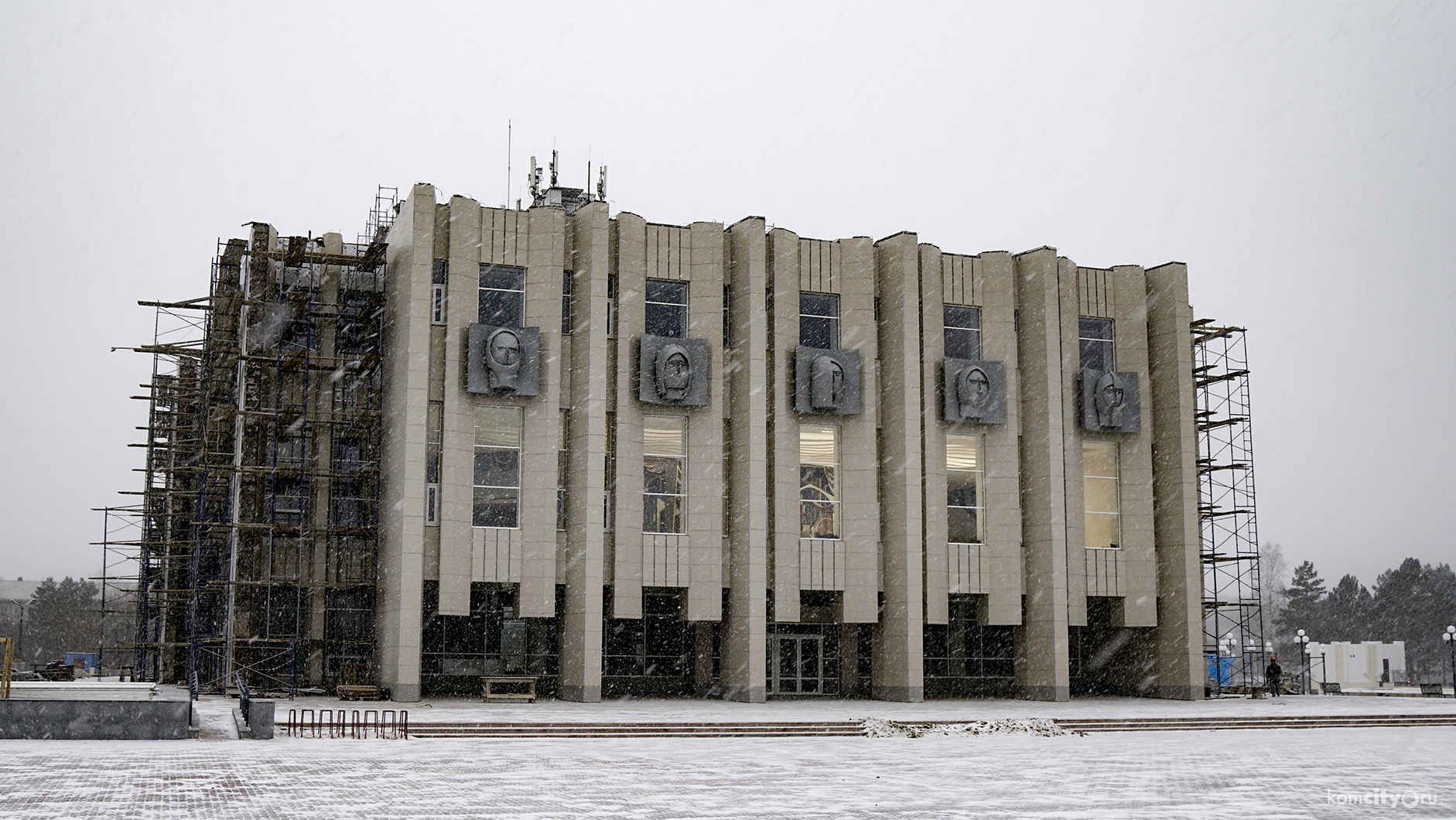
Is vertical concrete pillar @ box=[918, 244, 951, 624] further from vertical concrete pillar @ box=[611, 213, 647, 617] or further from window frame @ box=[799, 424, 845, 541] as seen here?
vertical concrete pillar @ box=[611, 213, 647, 617]

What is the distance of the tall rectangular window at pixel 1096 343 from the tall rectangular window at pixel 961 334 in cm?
389

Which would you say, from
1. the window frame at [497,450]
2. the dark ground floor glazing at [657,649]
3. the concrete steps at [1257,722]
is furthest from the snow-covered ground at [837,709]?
the window frame at [497,450]

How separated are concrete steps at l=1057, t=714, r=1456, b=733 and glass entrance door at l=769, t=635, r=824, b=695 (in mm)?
10867

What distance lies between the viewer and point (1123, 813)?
14.4 meters

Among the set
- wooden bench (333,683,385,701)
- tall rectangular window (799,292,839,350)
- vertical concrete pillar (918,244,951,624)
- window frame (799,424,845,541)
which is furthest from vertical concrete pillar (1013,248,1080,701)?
wooden bench (333,683,385,701)

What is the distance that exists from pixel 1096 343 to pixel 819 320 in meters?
9.94

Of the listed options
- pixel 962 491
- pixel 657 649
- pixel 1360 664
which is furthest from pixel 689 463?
pixel 1360 664

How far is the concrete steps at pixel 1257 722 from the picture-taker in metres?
29.8

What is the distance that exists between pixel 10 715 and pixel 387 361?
17.9 m

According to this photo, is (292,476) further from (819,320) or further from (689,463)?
(819,320)

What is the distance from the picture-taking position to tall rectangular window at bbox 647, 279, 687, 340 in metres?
37.7

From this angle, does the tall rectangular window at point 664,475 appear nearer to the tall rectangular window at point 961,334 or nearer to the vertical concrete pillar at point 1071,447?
the tall rectangular window at point 961,334

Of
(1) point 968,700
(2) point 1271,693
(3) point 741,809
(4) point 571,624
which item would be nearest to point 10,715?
(3) point 741,809

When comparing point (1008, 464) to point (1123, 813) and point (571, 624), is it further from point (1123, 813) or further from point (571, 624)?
point (1123, 813)
